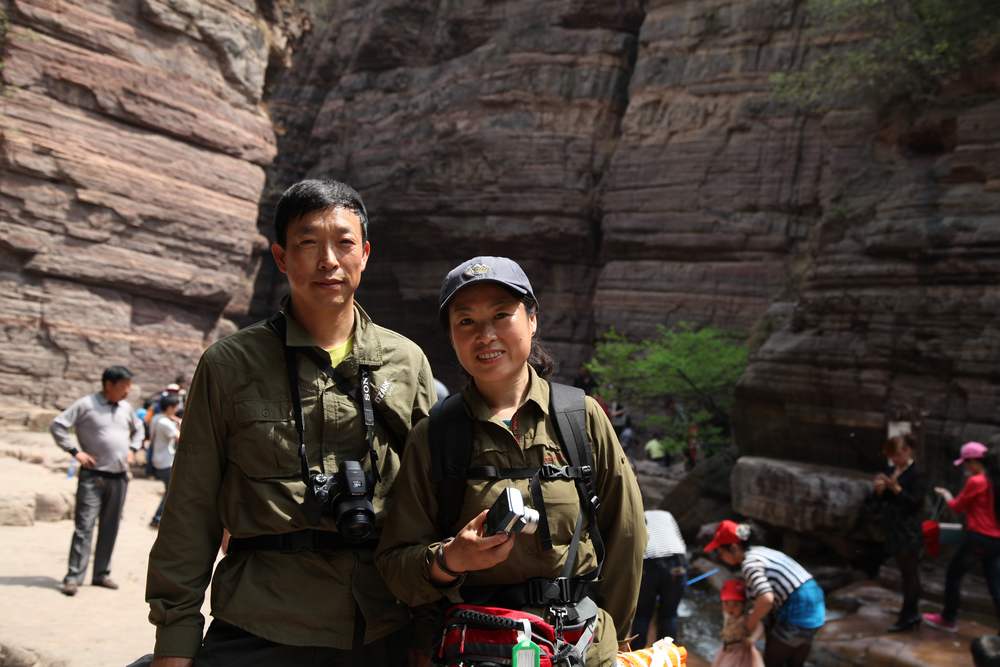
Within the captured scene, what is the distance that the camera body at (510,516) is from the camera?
1975 mm

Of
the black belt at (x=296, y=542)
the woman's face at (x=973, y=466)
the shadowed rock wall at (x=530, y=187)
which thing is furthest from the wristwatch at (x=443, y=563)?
the shadowed rock wall at (x=530, y=187)

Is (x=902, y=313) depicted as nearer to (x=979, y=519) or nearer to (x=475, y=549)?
(x=979, y=519)

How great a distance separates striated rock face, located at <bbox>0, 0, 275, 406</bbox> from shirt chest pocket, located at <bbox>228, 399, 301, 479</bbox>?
14.6 meters

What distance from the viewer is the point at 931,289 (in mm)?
12805

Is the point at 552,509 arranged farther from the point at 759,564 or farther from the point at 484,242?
the point at 484,242

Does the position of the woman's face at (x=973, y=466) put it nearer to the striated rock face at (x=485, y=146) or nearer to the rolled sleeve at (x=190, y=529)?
the rolled sleeve at (x=190, y=529)

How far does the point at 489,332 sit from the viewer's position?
2.42 metres

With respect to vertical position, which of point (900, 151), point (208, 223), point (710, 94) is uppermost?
point (710, 94)

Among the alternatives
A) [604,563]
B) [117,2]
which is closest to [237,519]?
[604,563]

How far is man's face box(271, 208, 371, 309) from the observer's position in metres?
2.60

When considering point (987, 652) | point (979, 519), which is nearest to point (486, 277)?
point (987, 652)

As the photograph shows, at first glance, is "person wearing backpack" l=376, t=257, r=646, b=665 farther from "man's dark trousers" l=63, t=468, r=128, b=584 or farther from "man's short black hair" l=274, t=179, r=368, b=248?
"man's dark trousers" l=63, t=468, r=128, b=584

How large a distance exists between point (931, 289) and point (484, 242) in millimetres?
16700

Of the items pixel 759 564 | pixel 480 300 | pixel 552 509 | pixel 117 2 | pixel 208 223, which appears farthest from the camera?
pixel 208 223
